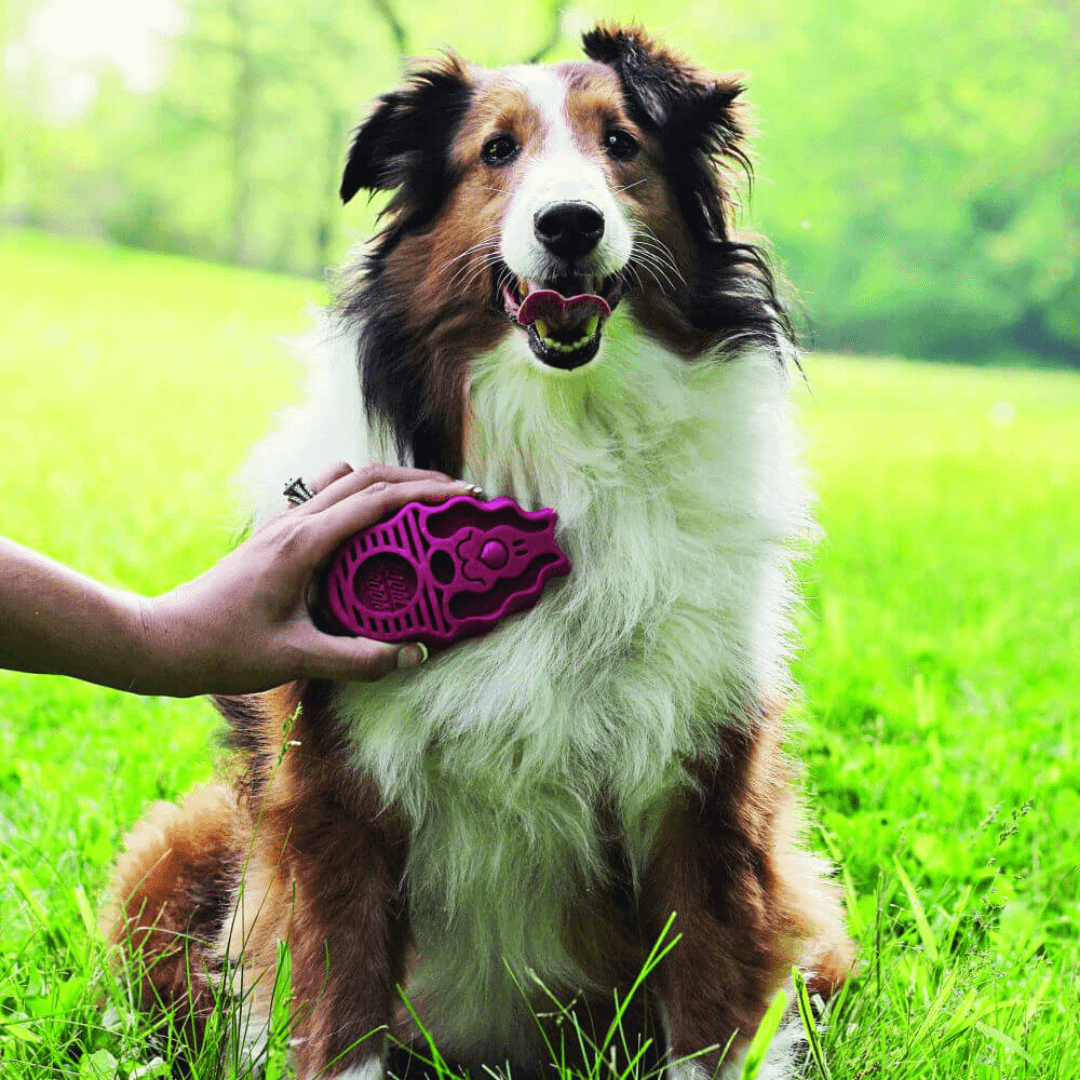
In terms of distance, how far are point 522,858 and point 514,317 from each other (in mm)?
1037

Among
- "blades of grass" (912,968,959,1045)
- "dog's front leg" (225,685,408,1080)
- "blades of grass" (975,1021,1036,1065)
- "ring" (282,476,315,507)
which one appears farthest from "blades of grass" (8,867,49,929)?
"blades of grass" (975,1021,1036,1065)

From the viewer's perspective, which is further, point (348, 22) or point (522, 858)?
point (348, 22)

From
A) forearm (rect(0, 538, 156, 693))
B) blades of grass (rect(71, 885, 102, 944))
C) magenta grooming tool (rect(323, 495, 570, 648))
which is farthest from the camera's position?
blades of grass (rect(71, 885, 102, 944))

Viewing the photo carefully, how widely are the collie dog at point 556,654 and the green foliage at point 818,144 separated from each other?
14171 millimetres

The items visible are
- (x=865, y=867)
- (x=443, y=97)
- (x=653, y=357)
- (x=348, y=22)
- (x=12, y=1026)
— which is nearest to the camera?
(x=12, y=1026)

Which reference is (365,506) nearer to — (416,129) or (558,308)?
(558,308)

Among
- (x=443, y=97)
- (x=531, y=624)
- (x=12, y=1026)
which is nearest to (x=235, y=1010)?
(x=12, y=1026)

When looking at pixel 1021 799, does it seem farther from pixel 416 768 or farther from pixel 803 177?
pixel 803 177

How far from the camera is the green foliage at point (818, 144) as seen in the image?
23.5 meters

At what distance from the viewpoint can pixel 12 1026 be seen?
87.6 inches

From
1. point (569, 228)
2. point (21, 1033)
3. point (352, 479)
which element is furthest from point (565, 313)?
point (21, 1033)

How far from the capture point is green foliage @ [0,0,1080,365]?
76.9ft

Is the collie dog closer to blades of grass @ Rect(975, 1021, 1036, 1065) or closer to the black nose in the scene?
the black nose

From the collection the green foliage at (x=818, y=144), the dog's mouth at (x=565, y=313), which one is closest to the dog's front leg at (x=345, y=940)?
the dog's mouth at (x=565, y=313)
